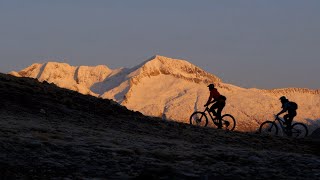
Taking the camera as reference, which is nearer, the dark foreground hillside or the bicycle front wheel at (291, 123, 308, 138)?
the dark foreground hillside

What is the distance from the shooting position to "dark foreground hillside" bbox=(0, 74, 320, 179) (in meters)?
9.65

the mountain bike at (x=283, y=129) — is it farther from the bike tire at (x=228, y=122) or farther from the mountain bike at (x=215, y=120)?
the mountain bike at (x=215, y=120)

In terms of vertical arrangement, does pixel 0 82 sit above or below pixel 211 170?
above

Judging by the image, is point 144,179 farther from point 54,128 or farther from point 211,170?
point 54,128

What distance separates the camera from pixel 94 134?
14.6 meters

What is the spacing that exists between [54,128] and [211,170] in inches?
238

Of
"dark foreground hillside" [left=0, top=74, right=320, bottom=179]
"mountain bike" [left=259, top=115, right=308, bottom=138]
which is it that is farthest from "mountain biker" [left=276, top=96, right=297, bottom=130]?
"dark foreground hillside" [left=0, top=74, right=320, bottom=179]

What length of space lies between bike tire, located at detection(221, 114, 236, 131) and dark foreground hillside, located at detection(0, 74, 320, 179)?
140 inches

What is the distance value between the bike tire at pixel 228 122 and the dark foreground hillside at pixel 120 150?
355cm

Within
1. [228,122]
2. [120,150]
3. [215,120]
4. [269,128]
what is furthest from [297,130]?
[120,150]

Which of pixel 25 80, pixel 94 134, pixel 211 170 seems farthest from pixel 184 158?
pixel 25 80

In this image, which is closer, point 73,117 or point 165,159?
point 165,159

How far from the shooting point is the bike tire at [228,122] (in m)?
23.6

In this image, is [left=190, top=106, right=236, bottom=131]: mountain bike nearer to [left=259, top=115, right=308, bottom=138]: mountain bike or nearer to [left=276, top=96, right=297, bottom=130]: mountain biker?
[left=259, top=115, right=308, bottom=138]: mountain bike
